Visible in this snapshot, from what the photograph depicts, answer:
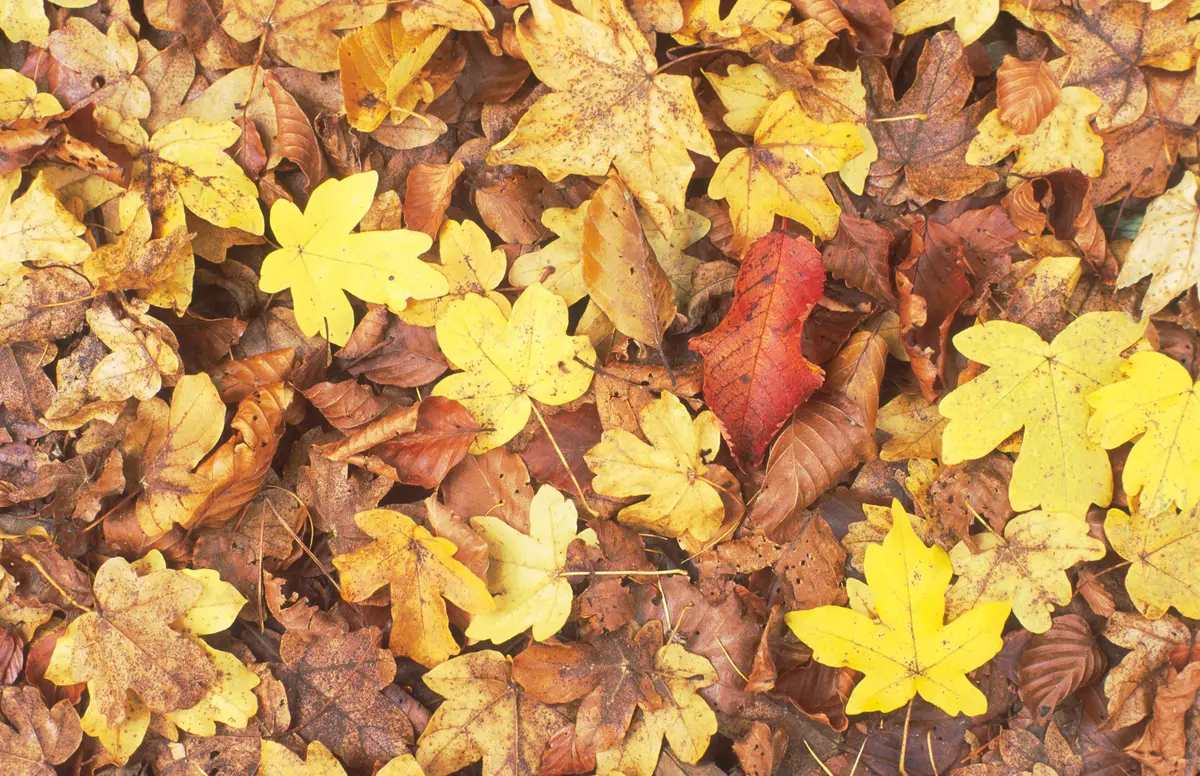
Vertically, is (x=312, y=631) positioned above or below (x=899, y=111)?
below

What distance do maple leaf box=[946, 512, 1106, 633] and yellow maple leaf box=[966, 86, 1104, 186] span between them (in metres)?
0.78

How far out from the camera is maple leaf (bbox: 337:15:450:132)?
1629mm

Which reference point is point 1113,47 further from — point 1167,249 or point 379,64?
point 379,64

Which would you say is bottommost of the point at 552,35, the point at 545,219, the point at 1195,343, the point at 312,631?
the point at 312,631

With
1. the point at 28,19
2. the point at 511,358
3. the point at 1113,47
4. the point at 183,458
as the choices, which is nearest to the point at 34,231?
the point at 28,19

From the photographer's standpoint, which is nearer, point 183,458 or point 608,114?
point 608,114

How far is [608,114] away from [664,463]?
2.44ft

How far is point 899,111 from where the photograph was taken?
1750mm

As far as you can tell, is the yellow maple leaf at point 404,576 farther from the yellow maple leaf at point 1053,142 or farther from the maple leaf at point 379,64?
the yellow maple leaf at point 1053,142

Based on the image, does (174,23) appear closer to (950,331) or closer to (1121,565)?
(950,331)

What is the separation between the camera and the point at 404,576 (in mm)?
1686

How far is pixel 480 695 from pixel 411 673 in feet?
0.64

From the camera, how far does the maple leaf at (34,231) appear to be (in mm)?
1674

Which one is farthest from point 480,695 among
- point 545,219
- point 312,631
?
point 545,219
